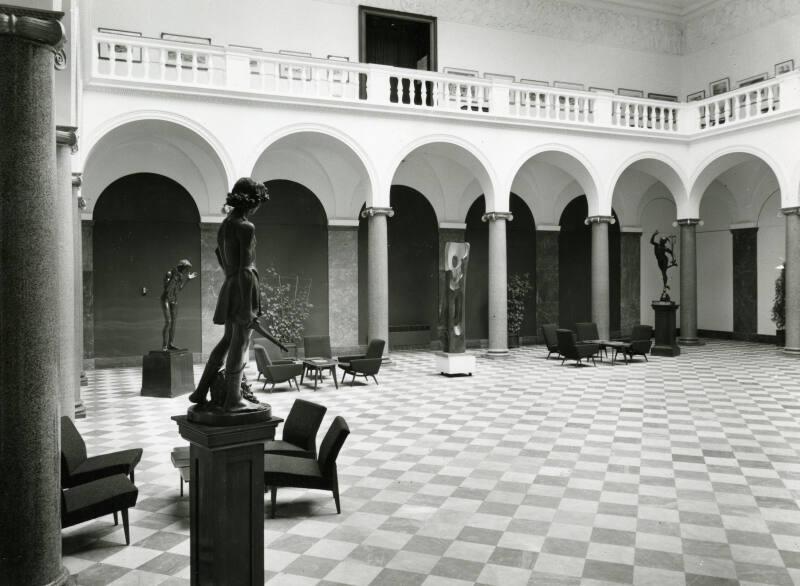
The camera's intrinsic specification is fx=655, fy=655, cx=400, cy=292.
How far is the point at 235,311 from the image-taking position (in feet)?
13.5

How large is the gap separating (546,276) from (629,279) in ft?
11.4

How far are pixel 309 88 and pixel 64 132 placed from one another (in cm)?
956

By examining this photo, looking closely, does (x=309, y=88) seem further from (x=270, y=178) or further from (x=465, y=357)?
(x=465, y=357)

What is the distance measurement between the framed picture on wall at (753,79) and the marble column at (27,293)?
22.7m

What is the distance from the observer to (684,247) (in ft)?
67.1

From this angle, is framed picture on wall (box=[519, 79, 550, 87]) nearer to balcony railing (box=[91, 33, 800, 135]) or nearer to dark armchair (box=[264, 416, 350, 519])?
balcony railing (box=[91, 33, 800, 135])

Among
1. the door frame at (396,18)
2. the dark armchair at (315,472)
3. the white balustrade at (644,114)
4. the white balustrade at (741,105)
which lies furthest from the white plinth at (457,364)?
the white balustrade at (741,105)

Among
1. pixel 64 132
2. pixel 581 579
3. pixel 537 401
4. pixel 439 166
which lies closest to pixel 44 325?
pixel 581 579

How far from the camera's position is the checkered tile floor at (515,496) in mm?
4887

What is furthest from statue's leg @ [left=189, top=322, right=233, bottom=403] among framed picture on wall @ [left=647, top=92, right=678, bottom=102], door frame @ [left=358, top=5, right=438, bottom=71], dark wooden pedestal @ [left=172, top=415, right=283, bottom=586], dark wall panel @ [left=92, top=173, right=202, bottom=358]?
framed picture on wall @ [left=647, top=92, right=678, bottom=102]

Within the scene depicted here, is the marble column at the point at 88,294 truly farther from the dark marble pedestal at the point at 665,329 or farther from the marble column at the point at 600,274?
the dark marble pedestal at the point at 665,329

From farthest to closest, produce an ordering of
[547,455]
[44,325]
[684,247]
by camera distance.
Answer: [684,247]
[547,455]
[44,325]

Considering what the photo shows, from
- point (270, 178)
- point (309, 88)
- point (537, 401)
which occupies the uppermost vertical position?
point (309, 88)

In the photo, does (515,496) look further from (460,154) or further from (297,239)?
(297,239)
